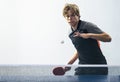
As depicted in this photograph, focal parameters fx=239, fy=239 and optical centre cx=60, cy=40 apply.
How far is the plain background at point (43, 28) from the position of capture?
6.73ft

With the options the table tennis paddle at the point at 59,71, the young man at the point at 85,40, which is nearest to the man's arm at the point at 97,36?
the young man at the point at 85,40

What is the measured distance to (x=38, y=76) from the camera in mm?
1950

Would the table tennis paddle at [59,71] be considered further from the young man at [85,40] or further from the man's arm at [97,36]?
the man's arm at [97,36]

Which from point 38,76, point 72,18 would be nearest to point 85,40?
point 72,18

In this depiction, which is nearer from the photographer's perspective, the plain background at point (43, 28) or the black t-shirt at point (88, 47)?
the black t-shirt at point (88, 47)

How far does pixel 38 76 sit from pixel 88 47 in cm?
47

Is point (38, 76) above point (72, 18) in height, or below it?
below

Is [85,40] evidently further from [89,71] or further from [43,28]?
[43,28]

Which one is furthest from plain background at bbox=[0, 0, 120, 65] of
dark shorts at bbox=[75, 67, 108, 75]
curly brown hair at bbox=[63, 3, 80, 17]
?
dark shorts at bbox=[75, 67, 108, 75]

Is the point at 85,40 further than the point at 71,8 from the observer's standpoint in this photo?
No

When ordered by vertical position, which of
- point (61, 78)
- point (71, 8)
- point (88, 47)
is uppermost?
point (71, 8)

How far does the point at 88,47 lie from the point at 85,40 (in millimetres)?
61

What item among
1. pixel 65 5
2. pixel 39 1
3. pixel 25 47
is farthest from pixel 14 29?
pixel 65 5

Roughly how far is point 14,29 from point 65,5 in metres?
0.49
